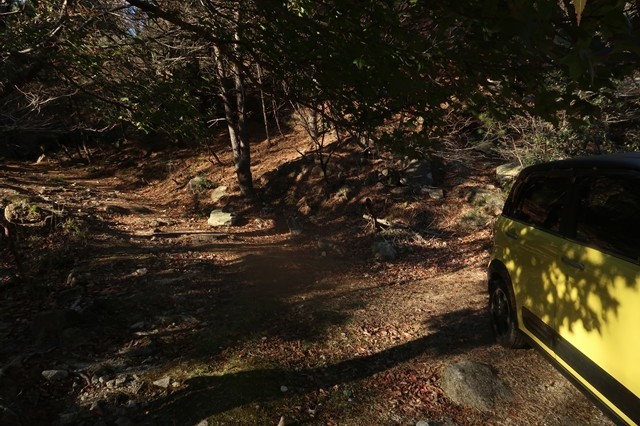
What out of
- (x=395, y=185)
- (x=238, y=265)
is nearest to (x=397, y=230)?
(x=395, y=185)

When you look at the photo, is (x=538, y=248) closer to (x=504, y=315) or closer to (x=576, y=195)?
(x=576, y=195)

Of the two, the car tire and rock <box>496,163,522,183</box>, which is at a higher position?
rock <box>496,163,522,183</box>

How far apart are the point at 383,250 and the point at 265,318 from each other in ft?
13.9

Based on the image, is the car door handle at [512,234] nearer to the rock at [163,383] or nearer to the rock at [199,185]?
the rock at [163,383]

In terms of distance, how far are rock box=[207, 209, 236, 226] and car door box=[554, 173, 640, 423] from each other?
974cm

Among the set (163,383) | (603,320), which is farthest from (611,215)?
(163,383)

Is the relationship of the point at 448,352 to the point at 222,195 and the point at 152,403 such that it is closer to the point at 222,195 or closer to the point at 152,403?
the point at 152,403

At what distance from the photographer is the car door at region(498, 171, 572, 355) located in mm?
3348

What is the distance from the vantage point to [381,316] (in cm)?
564

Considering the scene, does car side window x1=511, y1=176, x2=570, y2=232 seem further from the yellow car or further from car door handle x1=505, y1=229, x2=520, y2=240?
car door handle x1=505, y1=229, x2=520, y2=240

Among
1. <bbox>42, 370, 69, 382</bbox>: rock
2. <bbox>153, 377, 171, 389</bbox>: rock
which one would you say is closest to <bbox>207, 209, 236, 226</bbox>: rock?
<bbox>42, 370, 69, 382</bbox>: rock

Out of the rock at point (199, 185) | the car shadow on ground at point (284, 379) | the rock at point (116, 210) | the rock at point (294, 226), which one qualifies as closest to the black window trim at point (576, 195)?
the car shadow on ground at point (284, 379)

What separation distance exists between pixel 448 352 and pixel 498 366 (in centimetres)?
56

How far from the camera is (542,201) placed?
3760 mm
